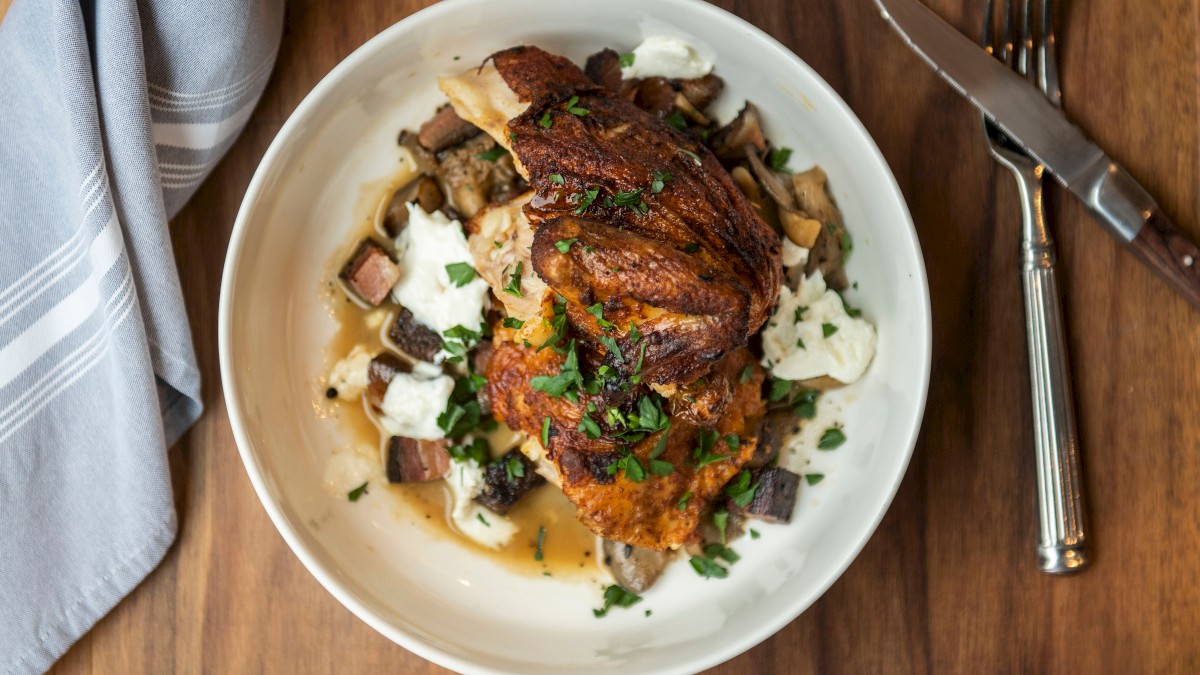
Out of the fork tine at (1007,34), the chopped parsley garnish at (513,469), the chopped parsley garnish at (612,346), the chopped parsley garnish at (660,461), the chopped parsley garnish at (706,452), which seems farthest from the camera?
the chopped parsley garnish at (513,469)

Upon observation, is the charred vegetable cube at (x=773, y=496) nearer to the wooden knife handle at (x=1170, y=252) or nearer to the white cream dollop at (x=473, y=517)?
the white cream dollop at (x=473, y=517)

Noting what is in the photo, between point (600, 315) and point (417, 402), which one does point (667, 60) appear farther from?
point (417, 402)

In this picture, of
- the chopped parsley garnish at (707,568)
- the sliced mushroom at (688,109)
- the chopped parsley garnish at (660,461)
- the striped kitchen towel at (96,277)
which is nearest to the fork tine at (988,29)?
the sliced mushroom at (688,109)

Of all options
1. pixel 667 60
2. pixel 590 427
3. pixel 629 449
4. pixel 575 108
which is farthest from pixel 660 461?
pixel 667 60

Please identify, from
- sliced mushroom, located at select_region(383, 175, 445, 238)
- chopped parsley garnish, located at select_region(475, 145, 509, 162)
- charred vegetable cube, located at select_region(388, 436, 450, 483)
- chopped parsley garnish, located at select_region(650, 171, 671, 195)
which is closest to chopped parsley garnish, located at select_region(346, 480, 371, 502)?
charred vegetable cube, located at select_region(388, 436, 450, 483)

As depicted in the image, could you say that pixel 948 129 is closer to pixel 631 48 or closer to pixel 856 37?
pixel 856 37

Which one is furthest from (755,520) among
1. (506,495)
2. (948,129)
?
(948,129)
